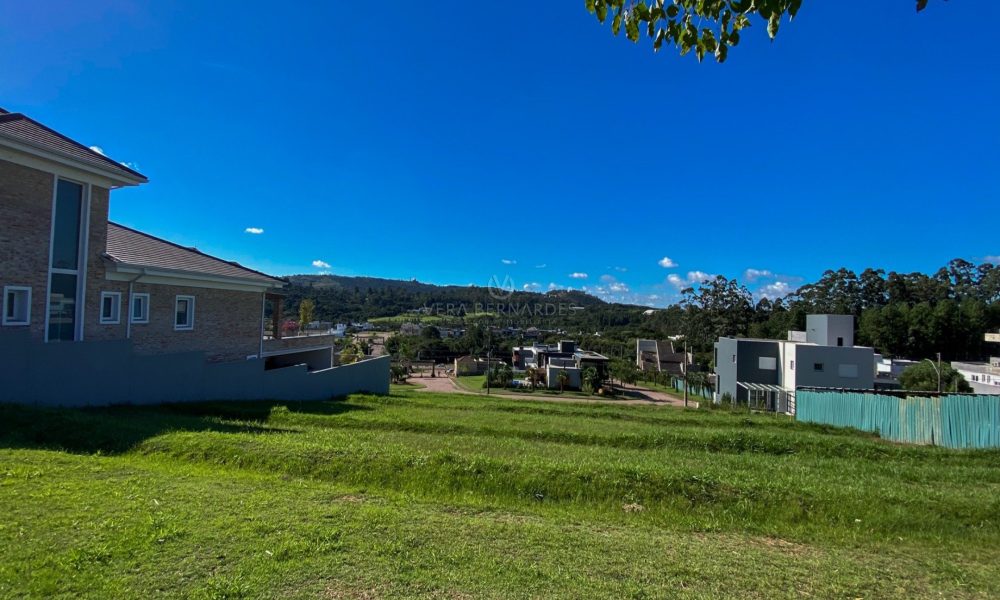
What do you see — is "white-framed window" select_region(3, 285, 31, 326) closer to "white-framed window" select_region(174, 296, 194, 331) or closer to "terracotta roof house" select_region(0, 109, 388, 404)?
"terracotta roof house" select_region(0, 109, 388, 404)

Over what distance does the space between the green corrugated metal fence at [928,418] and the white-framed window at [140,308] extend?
2383 cm

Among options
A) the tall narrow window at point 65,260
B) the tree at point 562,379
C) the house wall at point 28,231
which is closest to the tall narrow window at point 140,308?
the tall narrow window at point 65,260

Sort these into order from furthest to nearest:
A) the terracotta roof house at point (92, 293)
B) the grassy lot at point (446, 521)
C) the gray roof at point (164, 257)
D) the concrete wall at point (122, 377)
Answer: the gray roof at point (164, 257)
the terracotta roof house at point (92, 293)
the concrete wall at point (122, 377)
the grassy lot at point (446, 521)

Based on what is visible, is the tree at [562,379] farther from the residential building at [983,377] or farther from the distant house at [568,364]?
the residential building at [983,377]

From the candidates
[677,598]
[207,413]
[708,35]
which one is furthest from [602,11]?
[207,413]

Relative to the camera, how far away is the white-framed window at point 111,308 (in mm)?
13587

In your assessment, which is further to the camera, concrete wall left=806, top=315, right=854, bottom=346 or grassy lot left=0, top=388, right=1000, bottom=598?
concrete wall left=806, top=315, right=854, bottom=346

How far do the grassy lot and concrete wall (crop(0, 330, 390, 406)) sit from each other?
8.14 ft

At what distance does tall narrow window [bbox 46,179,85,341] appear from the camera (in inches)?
476

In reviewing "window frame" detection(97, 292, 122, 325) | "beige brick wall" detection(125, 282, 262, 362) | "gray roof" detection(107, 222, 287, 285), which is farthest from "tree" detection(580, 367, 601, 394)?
"window frame" detection(97, 292, 122, 325)

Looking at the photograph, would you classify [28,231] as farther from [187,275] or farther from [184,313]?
[184,313]

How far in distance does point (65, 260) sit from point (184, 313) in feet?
14.6

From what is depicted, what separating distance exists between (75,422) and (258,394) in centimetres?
930

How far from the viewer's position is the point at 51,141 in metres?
12.1
